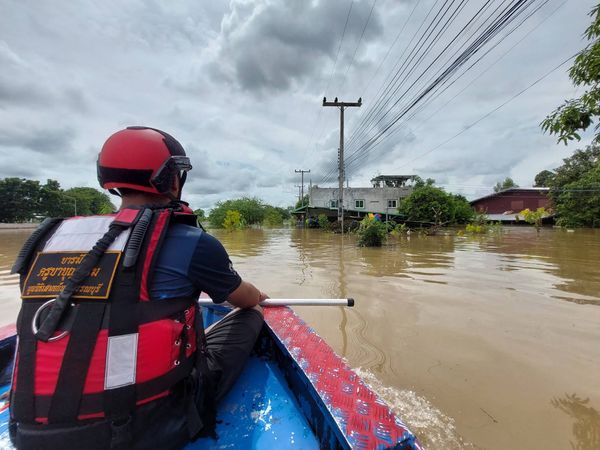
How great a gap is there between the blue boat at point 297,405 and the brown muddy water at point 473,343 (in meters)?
0.98

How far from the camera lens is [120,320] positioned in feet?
3.59

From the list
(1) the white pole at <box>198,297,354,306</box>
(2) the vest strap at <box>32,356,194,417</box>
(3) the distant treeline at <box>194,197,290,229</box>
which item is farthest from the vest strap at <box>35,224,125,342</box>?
(3) the distant treeline at <box>194,197,290,229</box>

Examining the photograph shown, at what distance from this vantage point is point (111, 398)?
1078 millimetres

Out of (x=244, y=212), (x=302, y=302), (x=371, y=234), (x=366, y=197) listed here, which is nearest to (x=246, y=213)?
(x=244, y=212)

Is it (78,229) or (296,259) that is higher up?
(78,229)

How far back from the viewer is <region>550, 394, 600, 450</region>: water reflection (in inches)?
80.0

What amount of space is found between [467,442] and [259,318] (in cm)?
154

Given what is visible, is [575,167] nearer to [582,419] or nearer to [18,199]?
[582,419]

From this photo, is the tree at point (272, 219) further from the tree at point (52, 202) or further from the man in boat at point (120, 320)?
the man in boat at point (120, 320)

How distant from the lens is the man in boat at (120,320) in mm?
1057

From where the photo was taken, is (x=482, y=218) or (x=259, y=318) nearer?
(x=259, y=318)

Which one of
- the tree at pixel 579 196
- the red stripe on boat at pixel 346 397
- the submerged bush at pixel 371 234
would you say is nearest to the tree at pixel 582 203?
the tree at pixel 579 196

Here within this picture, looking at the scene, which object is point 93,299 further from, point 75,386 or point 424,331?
point 424,331

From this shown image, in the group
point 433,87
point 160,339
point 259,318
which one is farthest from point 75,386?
point 433,87
